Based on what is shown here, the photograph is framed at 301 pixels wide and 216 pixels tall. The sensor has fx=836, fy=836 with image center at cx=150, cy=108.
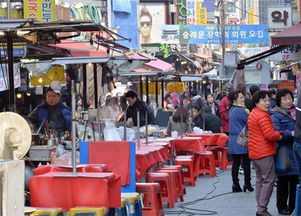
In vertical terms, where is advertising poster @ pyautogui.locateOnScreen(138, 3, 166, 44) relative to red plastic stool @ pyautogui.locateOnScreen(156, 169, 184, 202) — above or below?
above

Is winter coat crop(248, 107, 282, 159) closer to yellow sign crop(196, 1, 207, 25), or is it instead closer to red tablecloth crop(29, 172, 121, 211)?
red tablecloth crop(29, 172, 121, 211)

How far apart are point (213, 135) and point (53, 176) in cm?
1147

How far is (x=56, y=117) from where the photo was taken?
1398cm

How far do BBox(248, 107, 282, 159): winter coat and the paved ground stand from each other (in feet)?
4.53

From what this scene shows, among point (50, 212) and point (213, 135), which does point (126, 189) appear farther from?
point (213, 135)

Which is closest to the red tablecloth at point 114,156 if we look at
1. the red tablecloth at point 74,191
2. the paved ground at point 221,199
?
the red tablecloth at point 74,191

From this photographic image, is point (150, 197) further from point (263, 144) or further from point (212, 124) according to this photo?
point (212, 124)

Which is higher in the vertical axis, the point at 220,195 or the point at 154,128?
the point at 154,128

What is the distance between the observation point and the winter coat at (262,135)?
11922 millimetres

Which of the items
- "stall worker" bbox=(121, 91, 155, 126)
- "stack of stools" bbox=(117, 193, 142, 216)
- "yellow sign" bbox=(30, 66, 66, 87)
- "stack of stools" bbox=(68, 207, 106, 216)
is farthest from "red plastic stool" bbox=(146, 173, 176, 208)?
"stack of stools" bbox=(68, 207, 106, 216)

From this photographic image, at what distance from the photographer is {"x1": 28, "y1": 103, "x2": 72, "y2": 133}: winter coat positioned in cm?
1388

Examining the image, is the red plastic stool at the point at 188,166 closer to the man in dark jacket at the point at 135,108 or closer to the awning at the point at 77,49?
the man in dark jacket at the point at 135,108

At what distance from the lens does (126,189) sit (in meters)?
11.2

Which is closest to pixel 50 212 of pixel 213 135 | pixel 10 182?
pixel 10 182
